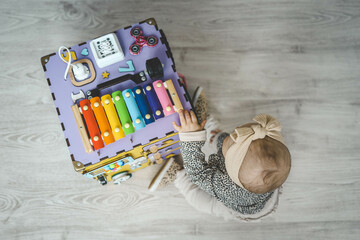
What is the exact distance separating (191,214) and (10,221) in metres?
0.87

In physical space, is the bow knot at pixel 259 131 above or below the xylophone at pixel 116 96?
below

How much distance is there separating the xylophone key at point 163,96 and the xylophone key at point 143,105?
5 centimetres

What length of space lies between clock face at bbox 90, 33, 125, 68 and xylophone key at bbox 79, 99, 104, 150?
0.17 m

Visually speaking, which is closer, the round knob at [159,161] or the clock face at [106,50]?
the clock face at [106,50]

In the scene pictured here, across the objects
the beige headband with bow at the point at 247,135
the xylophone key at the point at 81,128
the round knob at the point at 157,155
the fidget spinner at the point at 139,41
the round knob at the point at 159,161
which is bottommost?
the round knob at the point at 159,161

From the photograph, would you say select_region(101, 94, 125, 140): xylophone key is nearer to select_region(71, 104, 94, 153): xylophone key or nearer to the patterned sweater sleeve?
select_region(71, 104, 94, 153): xylophone key

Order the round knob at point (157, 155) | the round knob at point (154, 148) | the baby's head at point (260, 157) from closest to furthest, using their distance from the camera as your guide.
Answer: the baby's head at point (260, 157) → the round knob at point (154, 148) → the round knob at point (157, 155)

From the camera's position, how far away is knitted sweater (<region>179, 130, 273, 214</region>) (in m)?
0.89

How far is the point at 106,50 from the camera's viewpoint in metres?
0.93

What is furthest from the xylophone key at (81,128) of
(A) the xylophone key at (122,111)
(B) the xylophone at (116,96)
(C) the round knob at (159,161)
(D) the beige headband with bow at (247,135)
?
(D) the beige headband with bow at (247,135)

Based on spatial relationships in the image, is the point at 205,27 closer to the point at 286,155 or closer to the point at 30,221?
the point at 286,155

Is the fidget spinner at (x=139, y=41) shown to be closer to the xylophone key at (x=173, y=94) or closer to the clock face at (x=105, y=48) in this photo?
the clock face at (x=105, y=48)

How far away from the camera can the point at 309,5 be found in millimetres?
1368

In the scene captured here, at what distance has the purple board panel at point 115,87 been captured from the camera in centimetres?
91
